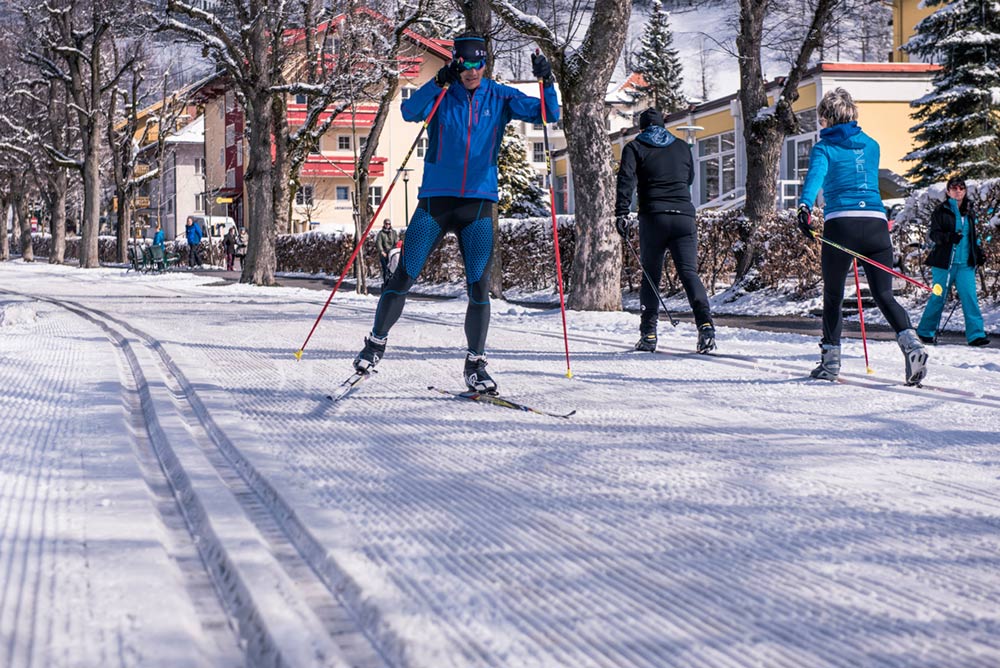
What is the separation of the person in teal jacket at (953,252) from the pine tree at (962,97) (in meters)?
19.2

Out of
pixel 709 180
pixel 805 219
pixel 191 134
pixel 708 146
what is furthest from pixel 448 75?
pixel 191 134

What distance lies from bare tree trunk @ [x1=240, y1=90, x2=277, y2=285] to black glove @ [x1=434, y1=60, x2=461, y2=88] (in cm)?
1911

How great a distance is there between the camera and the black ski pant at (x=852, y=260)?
22.9 ft

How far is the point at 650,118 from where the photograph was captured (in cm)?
923

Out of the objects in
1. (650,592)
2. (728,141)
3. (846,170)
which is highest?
(728,141)

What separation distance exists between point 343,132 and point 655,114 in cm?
6844

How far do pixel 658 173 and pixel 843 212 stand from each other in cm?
214

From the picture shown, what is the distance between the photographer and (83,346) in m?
9.09

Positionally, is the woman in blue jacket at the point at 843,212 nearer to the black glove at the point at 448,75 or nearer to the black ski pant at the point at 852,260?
the black ski pant at the point at 852,260

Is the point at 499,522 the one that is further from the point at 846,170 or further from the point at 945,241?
the point at 945,241

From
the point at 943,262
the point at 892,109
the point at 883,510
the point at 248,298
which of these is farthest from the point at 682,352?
the point at 892,109

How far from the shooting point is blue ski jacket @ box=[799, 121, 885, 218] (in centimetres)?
704

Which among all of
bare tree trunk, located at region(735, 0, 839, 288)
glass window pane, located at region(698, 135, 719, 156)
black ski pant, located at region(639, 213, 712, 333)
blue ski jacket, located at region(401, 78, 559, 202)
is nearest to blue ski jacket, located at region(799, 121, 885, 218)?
black ski pant, located at region(639, 213, 712, 333)

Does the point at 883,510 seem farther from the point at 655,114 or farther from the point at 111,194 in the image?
the point at 111,194
